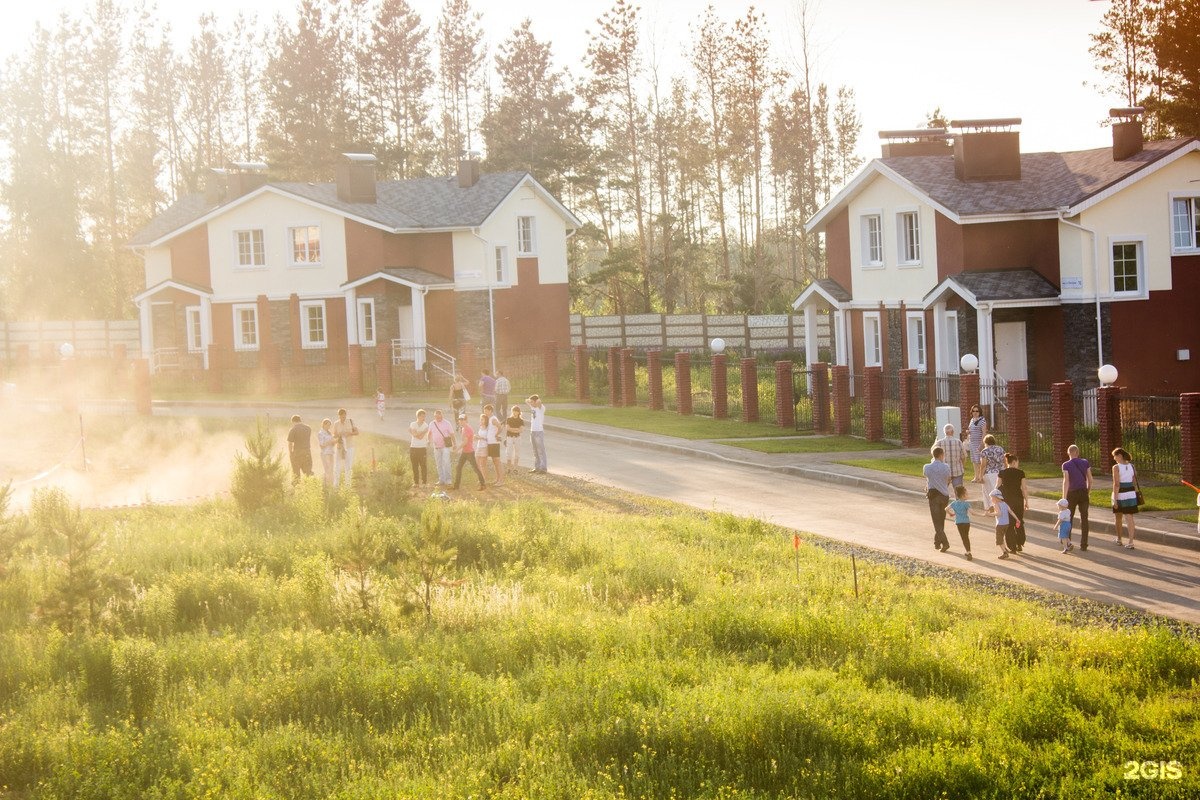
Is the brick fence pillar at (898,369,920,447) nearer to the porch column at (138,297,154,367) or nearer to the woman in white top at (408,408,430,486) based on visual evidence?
the woman in white top at (408,408,430,486)

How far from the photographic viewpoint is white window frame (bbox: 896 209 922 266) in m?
35.9

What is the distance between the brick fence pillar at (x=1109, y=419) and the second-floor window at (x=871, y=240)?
14845 millimetres

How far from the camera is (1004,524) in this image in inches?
690

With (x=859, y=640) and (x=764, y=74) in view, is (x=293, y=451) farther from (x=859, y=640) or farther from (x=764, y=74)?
(x=764, y=74)

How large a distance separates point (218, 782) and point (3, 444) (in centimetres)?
2610

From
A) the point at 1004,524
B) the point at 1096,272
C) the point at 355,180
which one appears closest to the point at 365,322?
the point at 355,180

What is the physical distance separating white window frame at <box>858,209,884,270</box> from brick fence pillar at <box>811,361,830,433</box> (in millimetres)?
7450

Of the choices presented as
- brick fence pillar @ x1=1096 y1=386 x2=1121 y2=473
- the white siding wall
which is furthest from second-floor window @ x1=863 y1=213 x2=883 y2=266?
brick fence pillar @ x1=1096 y1=386 x2=1121 y2=473

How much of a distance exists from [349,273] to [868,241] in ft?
61.4

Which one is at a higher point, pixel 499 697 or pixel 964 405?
pixel 964 405

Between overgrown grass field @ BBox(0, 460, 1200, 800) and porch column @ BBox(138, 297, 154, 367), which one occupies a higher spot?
porch column @ BBox(138, 297, 154, 367)

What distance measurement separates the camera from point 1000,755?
9.38 meters

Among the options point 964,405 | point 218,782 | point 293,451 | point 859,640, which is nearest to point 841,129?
point 964,405

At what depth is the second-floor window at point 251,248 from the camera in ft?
157
